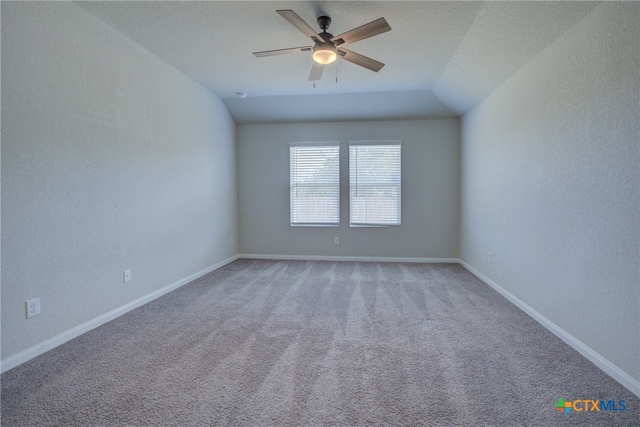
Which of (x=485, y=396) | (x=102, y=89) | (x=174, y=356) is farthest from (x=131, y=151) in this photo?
(x=485, y=396)

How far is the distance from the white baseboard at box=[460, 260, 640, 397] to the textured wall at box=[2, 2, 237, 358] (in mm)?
3794

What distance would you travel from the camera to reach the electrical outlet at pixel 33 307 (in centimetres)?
204

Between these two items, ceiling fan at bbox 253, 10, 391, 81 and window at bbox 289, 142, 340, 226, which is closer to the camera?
ceiling fan at bbox 253, 10, 391, 81

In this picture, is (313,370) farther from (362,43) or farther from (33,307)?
(362,43)

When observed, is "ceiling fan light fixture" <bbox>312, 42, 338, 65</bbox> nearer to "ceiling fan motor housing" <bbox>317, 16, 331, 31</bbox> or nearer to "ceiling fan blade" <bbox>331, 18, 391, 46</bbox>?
"ceiling fan blade" <bbox>331, 18, 391, 46</bbox>

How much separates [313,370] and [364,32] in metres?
2.42

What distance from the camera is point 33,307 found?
206cm

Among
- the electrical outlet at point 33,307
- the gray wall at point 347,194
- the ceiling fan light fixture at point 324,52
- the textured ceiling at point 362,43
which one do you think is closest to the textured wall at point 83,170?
the electrical outlet at point 33,307

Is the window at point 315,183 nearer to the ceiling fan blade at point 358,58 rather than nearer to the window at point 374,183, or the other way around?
the window at point 374,183

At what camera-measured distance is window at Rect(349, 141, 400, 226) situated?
5.05 meters

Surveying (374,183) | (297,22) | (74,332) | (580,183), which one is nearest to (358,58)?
(297,22)

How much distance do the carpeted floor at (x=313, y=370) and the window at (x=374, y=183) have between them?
217 centimetres

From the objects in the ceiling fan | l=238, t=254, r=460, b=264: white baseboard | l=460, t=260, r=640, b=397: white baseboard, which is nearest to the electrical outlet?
the ceiling fan

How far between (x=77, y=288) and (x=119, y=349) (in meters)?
0.66
